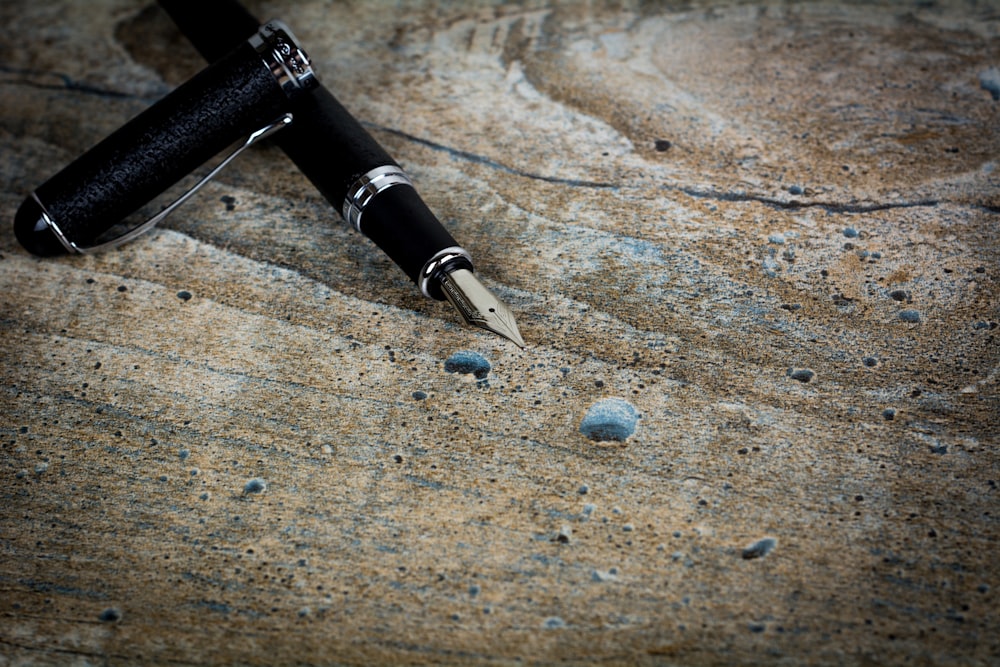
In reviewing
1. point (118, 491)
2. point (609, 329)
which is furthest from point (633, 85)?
point (118, 491)

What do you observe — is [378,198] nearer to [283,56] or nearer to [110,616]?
[283,56]

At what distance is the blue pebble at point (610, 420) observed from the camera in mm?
681

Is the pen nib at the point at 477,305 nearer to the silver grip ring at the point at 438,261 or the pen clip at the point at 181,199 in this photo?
Answer: the silver grip ring at the point at 438,261

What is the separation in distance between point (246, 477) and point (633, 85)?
58 centimetres

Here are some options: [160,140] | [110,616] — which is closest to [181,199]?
[160,140]

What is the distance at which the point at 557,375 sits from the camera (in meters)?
0.71

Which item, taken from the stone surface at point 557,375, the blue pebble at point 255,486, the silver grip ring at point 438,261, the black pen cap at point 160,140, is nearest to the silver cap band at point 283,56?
the black pen cap at point 160,140

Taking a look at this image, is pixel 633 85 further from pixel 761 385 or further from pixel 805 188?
pixel 761 385

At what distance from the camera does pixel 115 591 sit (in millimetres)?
621

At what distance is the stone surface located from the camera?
1.98ft

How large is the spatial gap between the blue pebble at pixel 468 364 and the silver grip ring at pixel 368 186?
0.53 ft

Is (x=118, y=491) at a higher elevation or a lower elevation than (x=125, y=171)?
lower

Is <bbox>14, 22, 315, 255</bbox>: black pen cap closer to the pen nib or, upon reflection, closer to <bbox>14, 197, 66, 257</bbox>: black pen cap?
<bbox>14, 197, 66, 257</bbox>: black pen cap

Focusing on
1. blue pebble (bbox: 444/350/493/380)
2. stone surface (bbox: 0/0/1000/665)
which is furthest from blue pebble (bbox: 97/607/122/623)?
blue pebble (bbox: 444/350/493/380)
